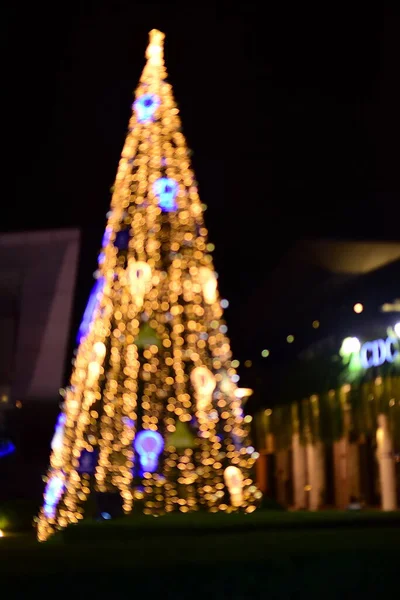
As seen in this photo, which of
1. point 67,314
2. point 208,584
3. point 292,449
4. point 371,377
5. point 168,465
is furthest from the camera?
point 67,314

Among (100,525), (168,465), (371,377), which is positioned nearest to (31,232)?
(371,377)

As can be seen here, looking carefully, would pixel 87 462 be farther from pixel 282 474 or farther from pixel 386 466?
pixel 282 474

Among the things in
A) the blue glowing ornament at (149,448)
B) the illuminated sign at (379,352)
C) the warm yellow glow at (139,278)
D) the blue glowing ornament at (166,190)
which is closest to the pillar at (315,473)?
the illuminated sign at (379,352)

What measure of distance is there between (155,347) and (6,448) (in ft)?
45.7

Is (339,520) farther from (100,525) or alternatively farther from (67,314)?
(67,314)

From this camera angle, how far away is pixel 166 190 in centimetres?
1177

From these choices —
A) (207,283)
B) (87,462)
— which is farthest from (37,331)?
(207,283)

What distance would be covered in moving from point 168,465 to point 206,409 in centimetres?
107

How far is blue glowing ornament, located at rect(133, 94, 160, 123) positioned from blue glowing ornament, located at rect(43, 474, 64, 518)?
5.87 meters

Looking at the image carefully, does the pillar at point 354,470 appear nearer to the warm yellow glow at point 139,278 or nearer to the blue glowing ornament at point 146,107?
the warm yellow glow at point 139,278

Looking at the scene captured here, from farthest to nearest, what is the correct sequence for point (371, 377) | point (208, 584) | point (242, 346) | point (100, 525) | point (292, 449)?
point (242, 346) < point (292, 449) < point (371, 377) < point (100, 525) < point (208, 584)

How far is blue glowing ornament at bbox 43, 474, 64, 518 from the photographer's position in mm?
13280

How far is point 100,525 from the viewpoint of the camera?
854 cm

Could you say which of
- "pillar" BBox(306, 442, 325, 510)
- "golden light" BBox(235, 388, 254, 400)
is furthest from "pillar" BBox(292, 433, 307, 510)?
"golden light" BBox(235, 388, 254, 400)
